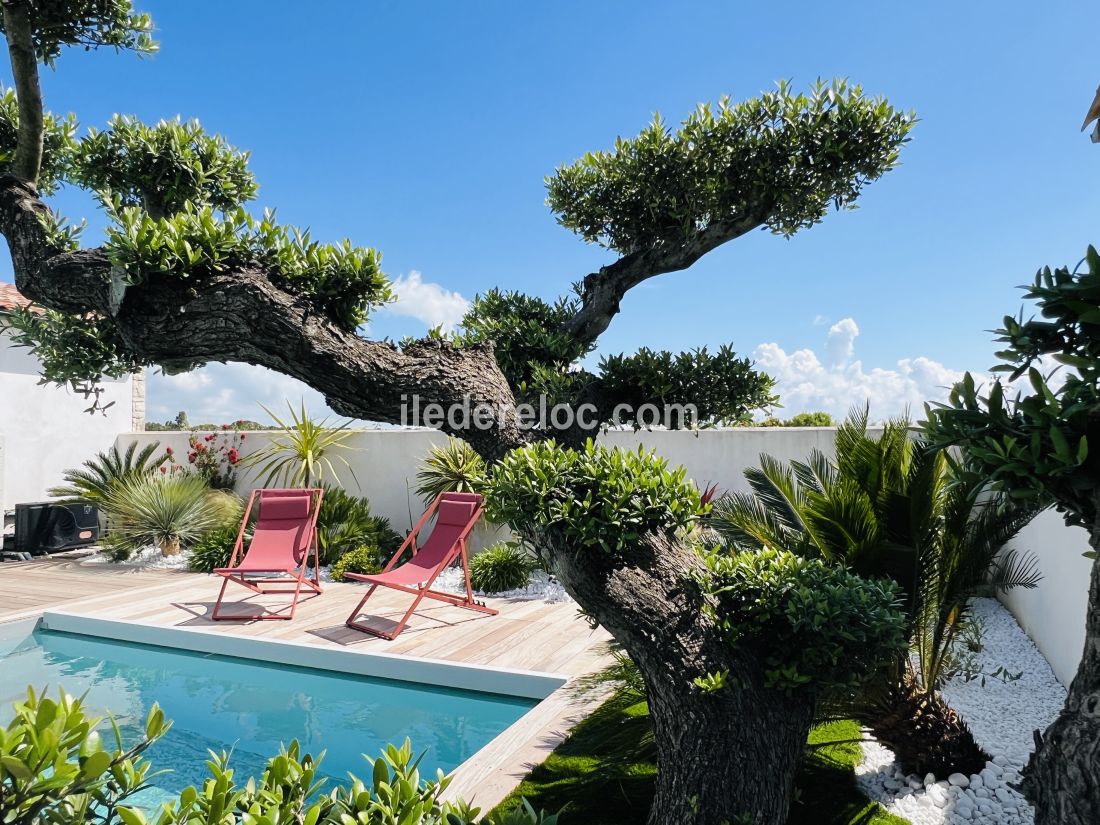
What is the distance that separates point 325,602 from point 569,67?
19.3ft

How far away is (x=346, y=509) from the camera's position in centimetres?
969

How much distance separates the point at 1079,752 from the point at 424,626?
215 inches

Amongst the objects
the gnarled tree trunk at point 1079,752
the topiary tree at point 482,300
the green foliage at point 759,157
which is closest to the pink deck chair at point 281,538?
the topiary tree at point 482,300

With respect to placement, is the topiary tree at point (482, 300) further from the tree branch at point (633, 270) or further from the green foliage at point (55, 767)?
the green foliage at point (55, 767)

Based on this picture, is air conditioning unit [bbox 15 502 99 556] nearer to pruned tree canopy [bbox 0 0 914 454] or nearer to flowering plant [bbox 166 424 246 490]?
flowering plant [bbox 166 424 246 490]

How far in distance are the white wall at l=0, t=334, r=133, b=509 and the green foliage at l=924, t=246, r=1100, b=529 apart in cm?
1316

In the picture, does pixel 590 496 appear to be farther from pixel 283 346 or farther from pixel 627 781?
pixel 627 781

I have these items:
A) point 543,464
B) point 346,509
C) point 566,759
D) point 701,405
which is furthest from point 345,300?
point 346,509

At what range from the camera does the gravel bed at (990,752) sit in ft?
9.71

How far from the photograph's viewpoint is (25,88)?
323cm

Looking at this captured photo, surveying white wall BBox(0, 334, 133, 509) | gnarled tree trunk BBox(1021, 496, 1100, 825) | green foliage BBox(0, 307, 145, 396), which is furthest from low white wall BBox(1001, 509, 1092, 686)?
white wall BBox(0, 334, 133, 509)

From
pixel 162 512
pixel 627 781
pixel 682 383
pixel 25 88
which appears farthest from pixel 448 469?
pixel 25 88

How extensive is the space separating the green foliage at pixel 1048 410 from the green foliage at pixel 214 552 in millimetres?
9226

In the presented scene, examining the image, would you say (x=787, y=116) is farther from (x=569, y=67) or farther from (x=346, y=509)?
(x=346, y=509)
